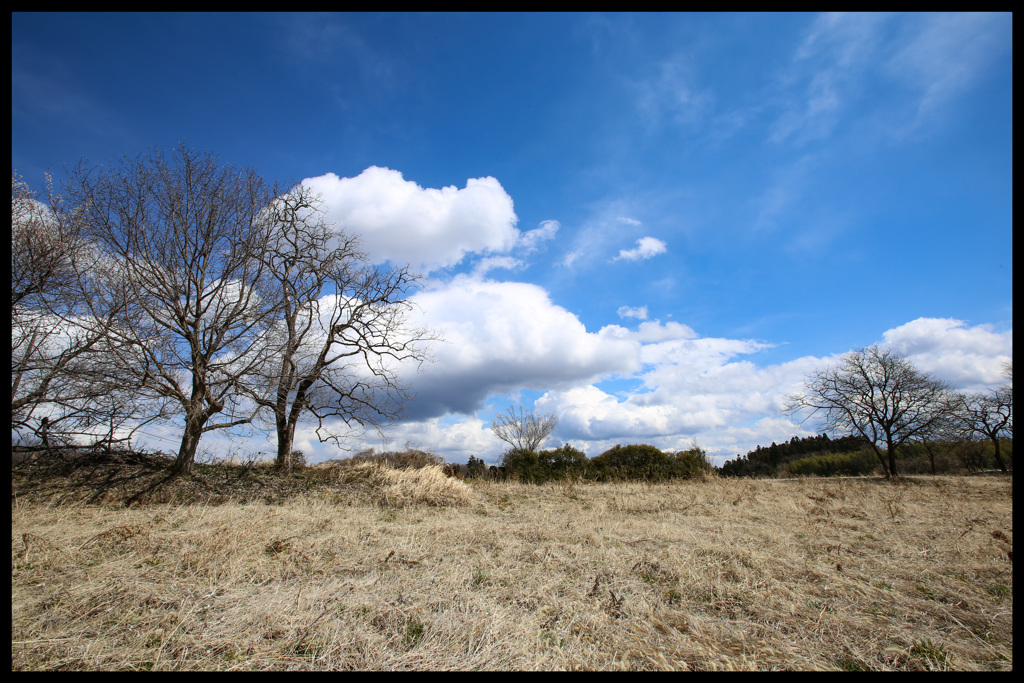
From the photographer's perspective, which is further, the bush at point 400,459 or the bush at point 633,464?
the bush at point 633,464

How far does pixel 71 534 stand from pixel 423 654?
5.99 metres

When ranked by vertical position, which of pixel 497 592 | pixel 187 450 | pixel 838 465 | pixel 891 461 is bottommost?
pixel 838 465

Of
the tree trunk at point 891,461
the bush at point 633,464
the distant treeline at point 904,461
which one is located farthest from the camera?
the distant treeline at point 904,461

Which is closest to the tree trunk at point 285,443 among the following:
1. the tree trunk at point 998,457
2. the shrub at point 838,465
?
the shrub at point 838,465

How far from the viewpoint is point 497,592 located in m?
4.16

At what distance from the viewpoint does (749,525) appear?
25.8 ft

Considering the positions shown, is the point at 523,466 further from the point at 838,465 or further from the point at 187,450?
the point at 838,465

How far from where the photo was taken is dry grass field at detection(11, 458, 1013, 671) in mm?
2922

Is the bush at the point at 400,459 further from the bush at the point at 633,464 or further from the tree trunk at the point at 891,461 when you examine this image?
the tree trunk at the point at 891,461

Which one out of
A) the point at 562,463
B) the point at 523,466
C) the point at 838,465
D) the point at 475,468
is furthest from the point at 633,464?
the point at 838,465

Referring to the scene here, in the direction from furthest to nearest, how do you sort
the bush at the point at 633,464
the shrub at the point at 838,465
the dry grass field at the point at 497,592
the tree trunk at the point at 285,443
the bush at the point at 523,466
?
the shrub at the point at 838,465, the bush at the point at 633,464, the bush at the point at 523,466, the tree trunk at the point at 285,443, the dry grass field at the point at 497,592

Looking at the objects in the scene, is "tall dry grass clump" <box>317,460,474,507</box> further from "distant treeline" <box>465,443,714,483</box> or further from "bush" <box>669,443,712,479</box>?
"bush" <box>669,443,712,479</box>

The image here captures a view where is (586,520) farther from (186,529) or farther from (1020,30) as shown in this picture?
(1020,30)

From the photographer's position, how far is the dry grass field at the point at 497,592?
2922 mm
